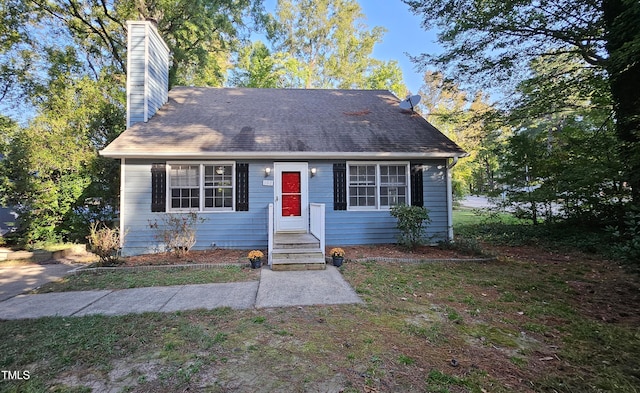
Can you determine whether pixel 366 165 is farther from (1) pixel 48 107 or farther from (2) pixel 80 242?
(1) pixel 48 107

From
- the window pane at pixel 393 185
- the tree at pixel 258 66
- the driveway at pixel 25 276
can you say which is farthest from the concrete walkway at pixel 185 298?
the tree at pixel 258 66

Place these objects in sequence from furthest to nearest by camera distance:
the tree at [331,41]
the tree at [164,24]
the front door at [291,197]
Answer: the tree at [331,41] → the tree at [164,24] → the front door at [291,197]

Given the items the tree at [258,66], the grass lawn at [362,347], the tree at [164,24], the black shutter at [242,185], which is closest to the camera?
the grass lawn at [362,347]

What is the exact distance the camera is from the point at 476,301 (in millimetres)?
4184

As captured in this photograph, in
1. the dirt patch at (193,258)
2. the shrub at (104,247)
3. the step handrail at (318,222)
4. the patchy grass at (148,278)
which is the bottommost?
the patchy grass at (148,278)

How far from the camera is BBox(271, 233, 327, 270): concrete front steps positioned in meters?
5.94

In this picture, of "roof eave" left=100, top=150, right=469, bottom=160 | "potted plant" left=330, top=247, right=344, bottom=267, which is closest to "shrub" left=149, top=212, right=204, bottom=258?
"roof eave" left=100, top=150, right=469, bottom=160

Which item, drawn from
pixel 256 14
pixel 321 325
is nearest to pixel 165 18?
pixel 256 14

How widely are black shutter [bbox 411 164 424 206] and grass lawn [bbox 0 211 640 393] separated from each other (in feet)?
13.3

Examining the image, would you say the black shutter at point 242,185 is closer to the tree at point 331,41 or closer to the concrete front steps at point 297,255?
the concrete front steps at point 297,255

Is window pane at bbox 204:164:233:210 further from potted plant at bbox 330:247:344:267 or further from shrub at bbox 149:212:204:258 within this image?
potted plant at bbox 330:247:344:267

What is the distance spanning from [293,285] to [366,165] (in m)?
4.59

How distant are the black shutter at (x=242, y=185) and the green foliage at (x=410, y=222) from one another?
406 cm

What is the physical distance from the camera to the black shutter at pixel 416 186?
837 centimetres
